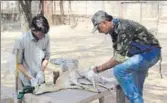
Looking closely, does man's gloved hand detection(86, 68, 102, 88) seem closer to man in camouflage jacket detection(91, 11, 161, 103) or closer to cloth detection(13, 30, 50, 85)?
man in camouflage jacket detection(91, 11, 161, 103)

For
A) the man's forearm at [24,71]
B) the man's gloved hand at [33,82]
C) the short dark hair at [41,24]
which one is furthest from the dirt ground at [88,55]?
the short dark hair at [41,24]

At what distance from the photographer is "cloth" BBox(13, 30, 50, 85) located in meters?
4.30

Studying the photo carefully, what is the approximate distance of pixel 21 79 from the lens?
4445mm

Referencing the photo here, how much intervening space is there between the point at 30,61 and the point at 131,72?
1099 mm

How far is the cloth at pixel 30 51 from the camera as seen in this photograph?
14.1 ft

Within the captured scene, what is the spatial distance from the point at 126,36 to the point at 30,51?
1075mm

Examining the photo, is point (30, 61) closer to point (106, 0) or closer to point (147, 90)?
point (147, 90)

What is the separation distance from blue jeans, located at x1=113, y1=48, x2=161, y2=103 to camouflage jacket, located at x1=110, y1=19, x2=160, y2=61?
4.1 inches

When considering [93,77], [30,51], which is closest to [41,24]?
[30,51]

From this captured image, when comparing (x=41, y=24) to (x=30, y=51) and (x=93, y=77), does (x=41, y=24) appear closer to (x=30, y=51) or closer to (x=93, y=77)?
(x=30, y=51)

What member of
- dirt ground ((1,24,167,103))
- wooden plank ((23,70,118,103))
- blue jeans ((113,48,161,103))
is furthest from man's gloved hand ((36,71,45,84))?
blue jeans ((113,48,161,103))

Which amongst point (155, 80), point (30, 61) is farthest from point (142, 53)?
point (155, 80)

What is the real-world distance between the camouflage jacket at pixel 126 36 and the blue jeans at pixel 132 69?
0.34 ft

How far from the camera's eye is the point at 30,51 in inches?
171
